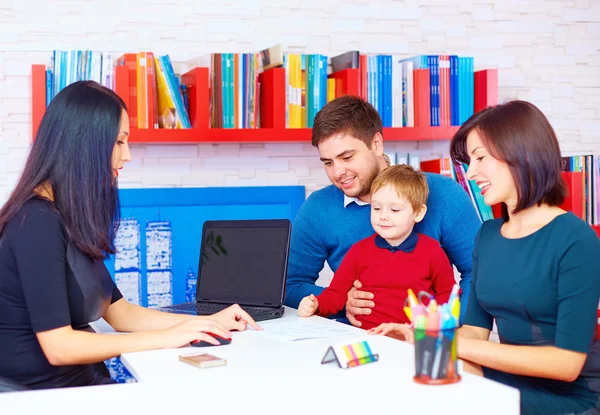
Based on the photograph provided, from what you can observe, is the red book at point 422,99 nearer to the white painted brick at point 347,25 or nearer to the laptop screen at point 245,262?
the white painted brick at point 347,25

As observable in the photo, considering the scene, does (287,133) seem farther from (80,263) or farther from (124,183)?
(80,263)

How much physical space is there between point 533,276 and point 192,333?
81 cm

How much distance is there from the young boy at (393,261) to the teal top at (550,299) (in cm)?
42

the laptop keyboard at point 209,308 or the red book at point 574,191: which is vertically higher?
the red book at point 574,191

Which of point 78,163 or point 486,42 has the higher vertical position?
point 486,42

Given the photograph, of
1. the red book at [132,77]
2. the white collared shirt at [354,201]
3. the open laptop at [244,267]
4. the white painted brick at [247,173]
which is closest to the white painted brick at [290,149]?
the white painted brick at [247,173]

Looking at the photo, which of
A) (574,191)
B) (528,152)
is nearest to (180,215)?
(574,191)

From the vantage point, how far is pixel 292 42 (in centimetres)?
357

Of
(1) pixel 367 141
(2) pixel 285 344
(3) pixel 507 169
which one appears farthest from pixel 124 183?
(3) pixel 507 169

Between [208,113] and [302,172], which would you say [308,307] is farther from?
[302,172]

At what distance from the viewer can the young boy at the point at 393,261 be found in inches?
91.5

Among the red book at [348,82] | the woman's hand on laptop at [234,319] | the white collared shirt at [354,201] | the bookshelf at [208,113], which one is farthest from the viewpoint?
the red book at [348,82]

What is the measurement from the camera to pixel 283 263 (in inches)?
90.9

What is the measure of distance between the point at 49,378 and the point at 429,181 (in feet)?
4.59
